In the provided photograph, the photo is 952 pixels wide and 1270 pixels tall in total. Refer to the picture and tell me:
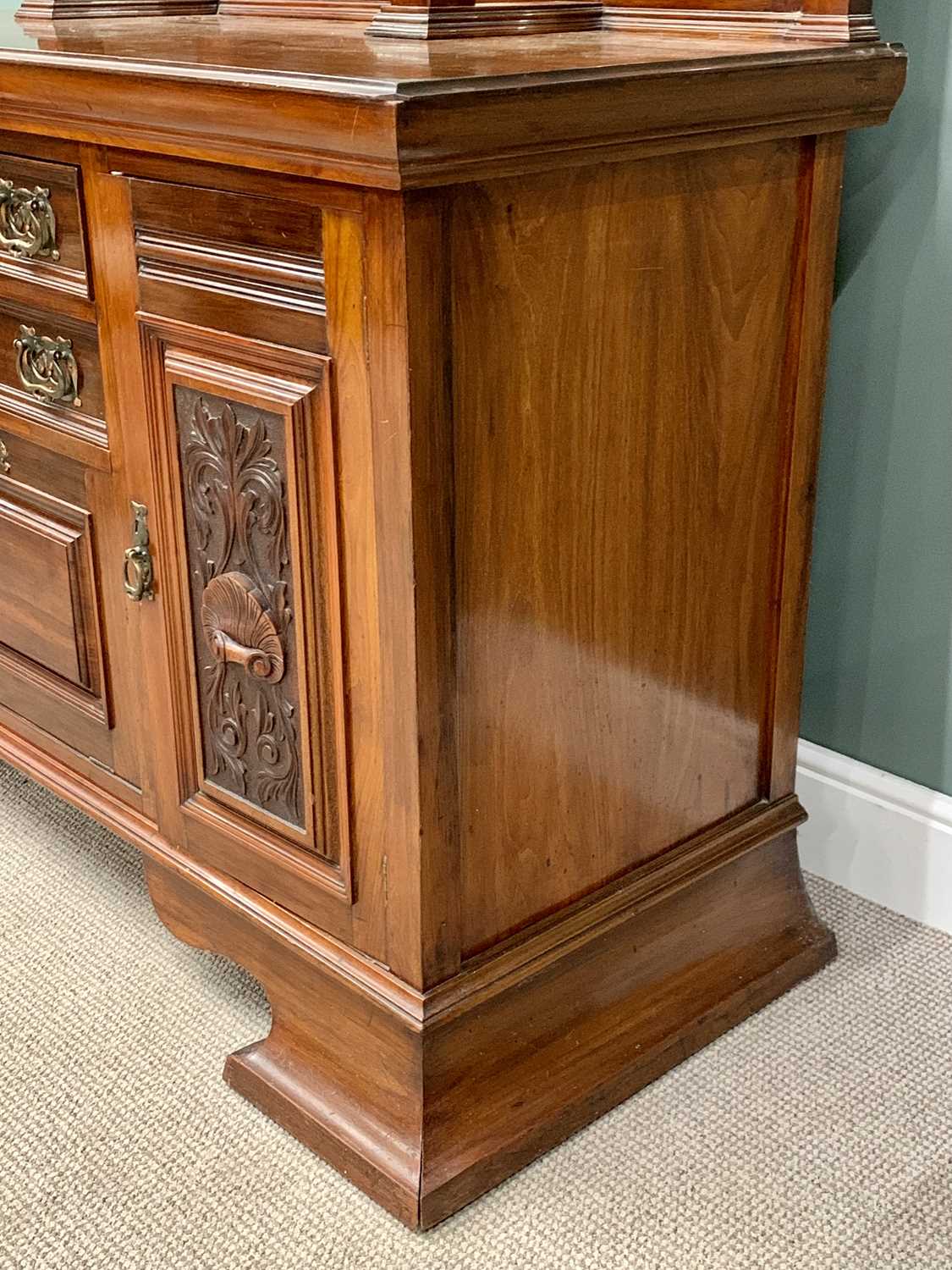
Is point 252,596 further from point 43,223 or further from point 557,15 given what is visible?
point 557,15

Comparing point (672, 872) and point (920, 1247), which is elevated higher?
point (672, 872)

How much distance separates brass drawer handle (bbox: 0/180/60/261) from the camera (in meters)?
1.21

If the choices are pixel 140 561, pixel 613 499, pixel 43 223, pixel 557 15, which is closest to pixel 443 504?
pixel 613 499

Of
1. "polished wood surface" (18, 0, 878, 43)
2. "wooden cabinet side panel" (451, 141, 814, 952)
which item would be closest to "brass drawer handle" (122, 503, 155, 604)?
"wooden cabinet side panel" (451, 141, 814, 952)

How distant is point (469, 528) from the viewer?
3.38ft

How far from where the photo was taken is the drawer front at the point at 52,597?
1.35 metres

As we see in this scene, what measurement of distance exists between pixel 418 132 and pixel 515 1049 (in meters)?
0.73

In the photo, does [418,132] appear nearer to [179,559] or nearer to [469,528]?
[469,528]

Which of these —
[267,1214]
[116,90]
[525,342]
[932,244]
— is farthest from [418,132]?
[267,1214]

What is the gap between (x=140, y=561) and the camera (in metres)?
1.24

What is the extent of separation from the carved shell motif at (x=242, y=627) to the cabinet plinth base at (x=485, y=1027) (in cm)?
23

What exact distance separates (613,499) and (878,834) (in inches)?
23.0

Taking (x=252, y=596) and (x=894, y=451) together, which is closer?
(x=252, y=596)

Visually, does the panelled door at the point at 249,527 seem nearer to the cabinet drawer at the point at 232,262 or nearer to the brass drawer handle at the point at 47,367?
the cabinet drawer at the point at 232,262
